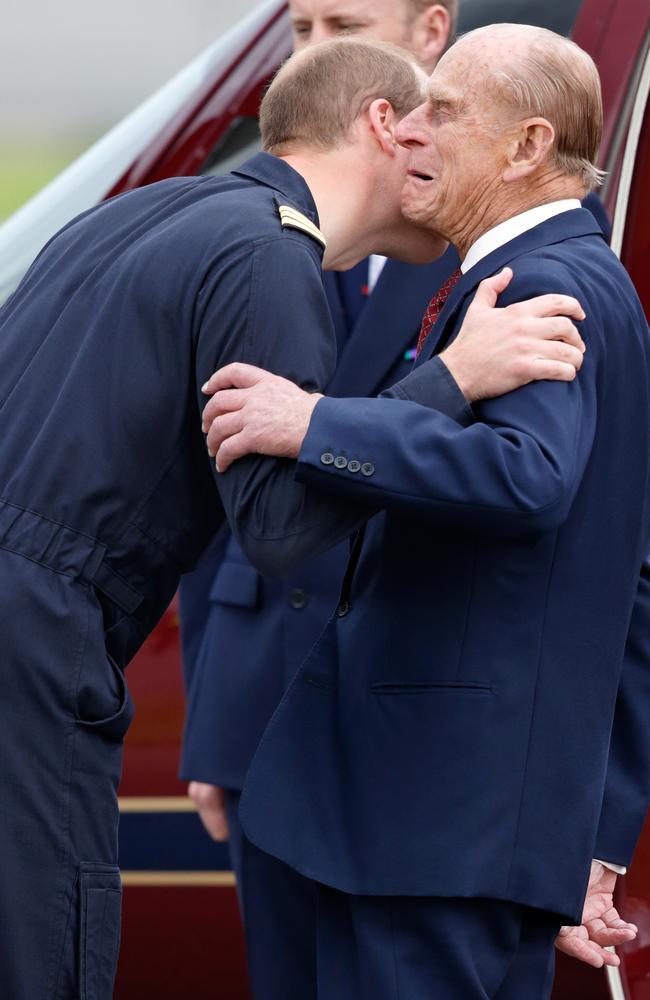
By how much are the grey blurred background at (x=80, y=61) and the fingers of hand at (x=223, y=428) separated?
2234 centimetres

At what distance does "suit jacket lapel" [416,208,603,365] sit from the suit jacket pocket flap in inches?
28.0

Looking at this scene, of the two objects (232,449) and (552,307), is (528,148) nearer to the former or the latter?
(552,307)

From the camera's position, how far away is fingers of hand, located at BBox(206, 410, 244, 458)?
6.59 feet

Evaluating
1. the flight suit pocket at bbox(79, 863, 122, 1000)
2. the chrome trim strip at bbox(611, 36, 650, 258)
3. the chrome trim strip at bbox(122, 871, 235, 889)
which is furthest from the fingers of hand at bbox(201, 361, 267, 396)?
the chrome trim strip at bbox(122, 871, 235, 889)

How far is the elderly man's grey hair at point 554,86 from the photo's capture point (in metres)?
2.16

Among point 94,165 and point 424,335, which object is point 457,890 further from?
point 94,165

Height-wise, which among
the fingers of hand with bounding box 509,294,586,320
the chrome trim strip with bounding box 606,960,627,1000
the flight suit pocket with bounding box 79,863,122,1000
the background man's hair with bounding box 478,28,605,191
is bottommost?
the chrome trim strip with bounding box 606,960,627,1000

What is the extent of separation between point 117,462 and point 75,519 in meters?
0.09

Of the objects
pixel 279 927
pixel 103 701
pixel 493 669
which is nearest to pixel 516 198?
pixel 493 669

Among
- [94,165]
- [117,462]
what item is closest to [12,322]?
[117,462]

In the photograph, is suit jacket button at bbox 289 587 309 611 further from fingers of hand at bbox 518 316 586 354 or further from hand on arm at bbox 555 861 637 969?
fingers of hand at bbox 518 316 586 354

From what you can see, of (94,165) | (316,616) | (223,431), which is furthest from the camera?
(94,165)

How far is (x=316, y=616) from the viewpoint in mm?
2723

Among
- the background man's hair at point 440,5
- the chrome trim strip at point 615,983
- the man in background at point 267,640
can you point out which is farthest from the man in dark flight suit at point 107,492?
the background man's hair at point 440,5
